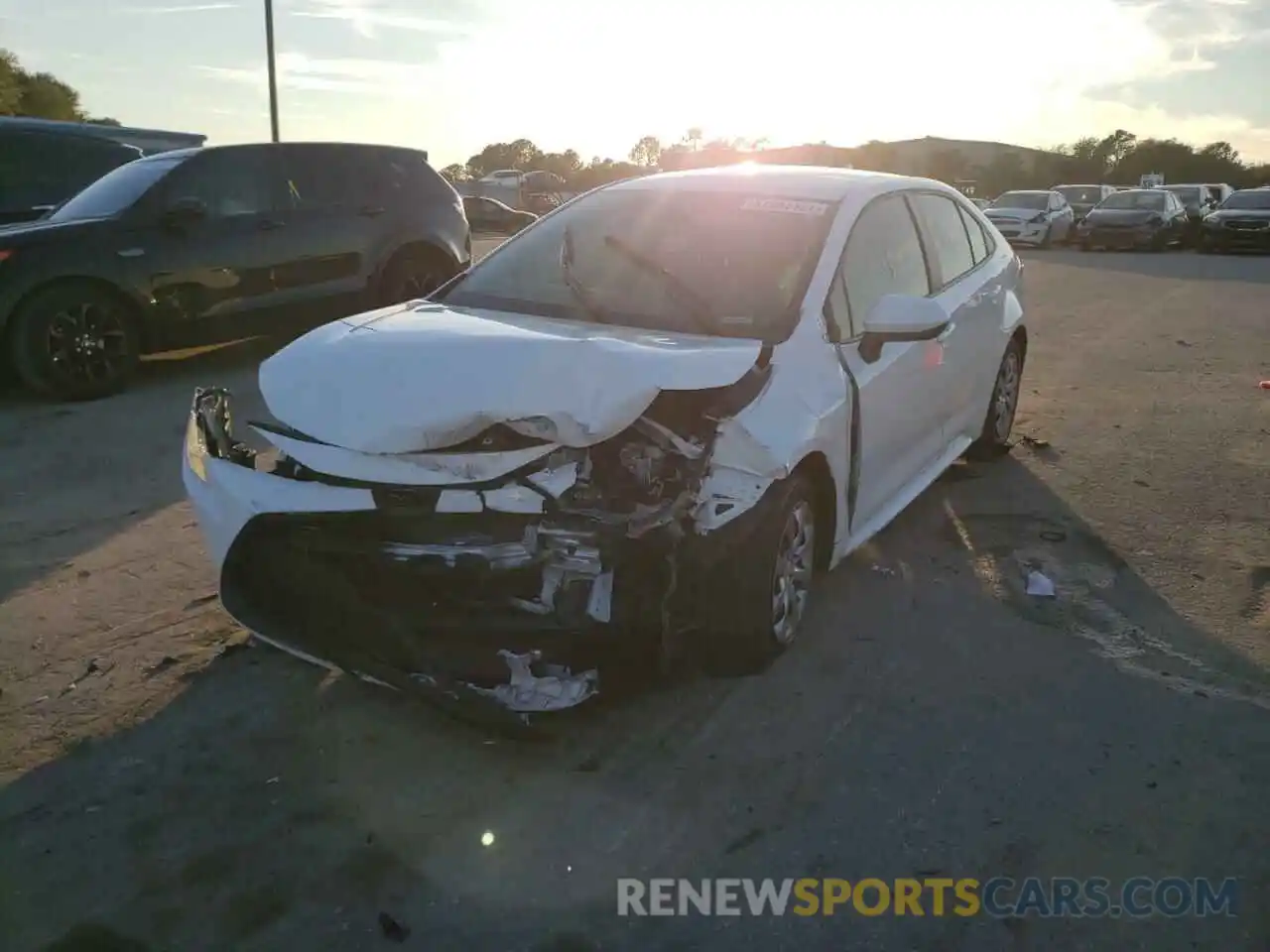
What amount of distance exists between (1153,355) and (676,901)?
364 inches

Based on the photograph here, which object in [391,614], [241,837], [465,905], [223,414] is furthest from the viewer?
[223,414]

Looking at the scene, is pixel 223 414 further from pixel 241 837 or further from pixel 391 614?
pixel 241 837

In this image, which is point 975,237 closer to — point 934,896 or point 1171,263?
point 934,896

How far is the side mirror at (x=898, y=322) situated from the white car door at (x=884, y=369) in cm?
5

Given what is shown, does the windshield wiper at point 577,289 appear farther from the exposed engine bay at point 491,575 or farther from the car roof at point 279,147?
the car roof at point 279,147

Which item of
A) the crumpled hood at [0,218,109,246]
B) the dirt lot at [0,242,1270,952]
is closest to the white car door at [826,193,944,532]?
the dirt lot at [0,242,1270,952]

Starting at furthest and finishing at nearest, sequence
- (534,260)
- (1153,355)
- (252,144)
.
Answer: (1153,355) < (252,144) < (534,260)

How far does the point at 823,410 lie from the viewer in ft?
12.8

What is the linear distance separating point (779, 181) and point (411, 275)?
5.51 metres

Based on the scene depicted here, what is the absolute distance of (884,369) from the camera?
174 inches

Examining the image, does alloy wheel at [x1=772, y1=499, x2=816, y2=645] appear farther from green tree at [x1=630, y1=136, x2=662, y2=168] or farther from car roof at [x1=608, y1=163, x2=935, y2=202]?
green tree at [x1=630, y1=136, x2=662, y2=168]

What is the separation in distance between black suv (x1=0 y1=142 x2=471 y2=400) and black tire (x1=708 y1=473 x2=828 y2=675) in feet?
19.7

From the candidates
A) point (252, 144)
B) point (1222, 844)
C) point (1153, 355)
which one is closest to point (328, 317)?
point (252, 144)

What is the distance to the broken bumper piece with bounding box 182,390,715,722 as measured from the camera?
10.4ft
